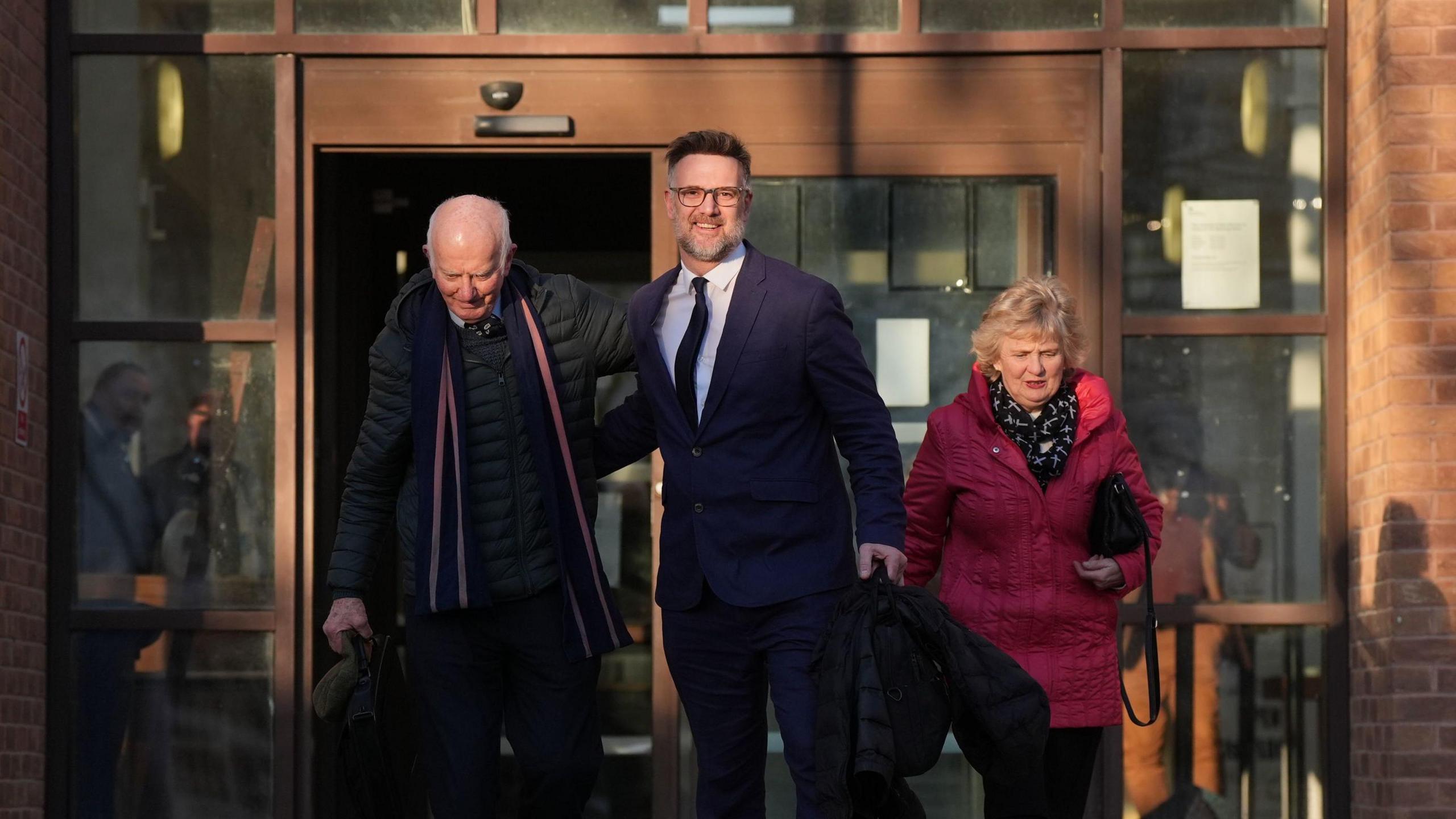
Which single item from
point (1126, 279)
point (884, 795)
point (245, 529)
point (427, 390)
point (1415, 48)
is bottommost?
point (884, 795)

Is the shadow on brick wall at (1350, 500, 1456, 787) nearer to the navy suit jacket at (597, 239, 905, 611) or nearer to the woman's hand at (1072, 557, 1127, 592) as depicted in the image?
the woman's hand at (1072, 557, 1127, 592)

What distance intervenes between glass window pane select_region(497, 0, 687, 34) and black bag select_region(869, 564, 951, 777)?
2810mm

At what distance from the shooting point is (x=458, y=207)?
15.8ft

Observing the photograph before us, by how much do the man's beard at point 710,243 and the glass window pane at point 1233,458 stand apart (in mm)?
2223

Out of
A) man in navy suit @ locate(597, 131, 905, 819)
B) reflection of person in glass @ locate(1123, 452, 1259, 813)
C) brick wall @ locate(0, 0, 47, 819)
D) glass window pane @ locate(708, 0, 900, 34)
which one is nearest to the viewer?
man in navy suit @ locate(597, 131, 905, 819)

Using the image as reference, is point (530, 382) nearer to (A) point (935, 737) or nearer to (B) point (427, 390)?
(B) point (427, 390)

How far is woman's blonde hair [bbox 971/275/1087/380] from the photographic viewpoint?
198 inches

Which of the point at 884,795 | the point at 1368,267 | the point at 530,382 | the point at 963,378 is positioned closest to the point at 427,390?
the point at 530,382

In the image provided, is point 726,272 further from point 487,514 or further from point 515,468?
point 487,514

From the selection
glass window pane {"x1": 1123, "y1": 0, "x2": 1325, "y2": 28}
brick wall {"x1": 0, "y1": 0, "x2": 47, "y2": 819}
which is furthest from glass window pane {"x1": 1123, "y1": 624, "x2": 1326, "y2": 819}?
brick wall {"x1": 0, "y1": 0, "x2": 47, "y2": 819}

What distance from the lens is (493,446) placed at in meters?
4.89

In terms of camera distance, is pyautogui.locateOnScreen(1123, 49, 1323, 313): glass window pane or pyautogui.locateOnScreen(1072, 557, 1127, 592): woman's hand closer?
pyautogui.locateOnScreen(1072, 557, 1127, 592): woman's hand

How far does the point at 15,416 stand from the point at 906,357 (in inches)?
118

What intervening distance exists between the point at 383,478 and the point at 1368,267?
335 centimetres
